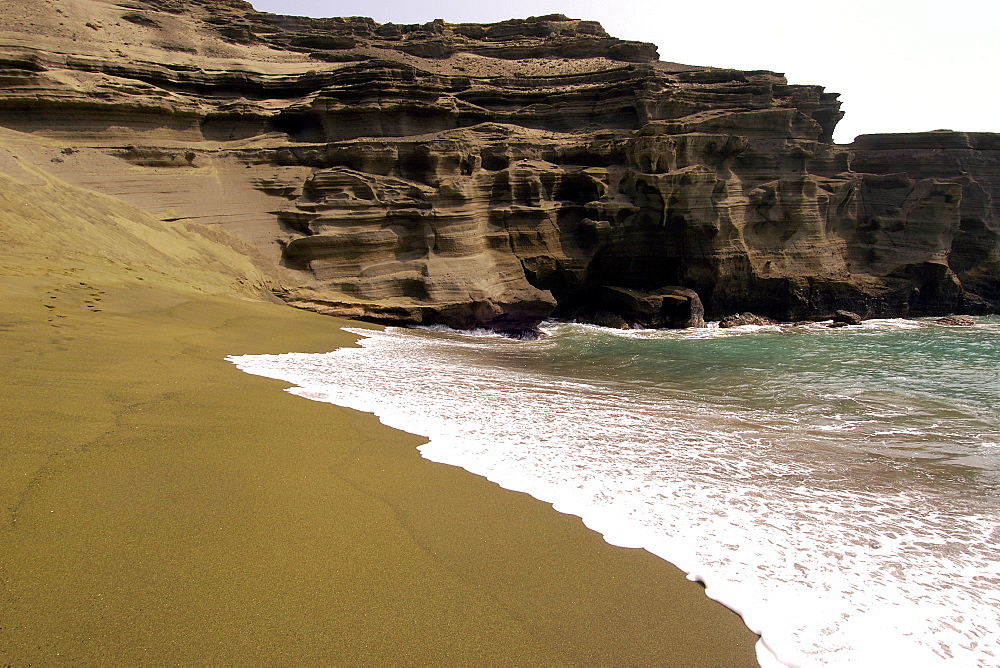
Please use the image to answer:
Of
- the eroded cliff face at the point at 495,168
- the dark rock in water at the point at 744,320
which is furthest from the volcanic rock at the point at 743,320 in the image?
the eroded cliff face at the point at 495,168

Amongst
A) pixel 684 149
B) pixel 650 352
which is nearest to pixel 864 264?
pixel 684 149

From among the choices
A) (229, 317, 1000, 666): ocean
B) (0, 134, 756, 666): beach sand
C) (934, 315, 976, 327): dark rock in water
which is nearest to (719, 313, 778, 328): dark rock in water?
(934, 315, 976, 327): dark rock in water

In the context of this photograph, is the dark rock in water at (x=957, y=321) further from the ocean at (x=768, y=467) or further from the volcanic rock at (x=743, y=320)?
the ocean at (x=768, y=467)

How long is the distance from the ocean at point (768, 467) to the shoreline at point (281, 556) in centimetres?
41

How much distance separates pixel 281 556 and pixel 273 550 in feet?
0.25

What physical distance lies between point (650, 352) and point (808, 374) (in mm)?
3846

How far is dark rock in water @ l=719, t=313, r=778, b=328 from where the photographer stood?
21219 millimetres

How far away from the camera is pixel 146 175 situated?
16953 mm

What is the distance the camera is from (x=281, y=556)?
2.83 m

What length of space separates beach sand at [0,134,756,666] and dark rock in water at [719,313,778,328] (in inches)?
733

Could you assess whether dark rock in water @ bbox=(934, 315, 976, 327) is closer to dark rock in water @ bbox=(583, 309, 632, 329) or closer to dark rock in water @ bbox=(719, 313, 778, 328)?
dark rock in water @ bbox=(719, 313, 778, 328)

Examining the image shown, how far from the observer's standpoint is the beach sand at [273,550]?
226 cm

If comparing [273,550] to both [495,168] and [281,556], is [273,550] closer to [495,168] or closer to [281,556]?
[281,556]

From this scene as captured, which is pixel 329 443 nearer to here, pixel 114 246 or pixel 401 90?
pixel 114 246
